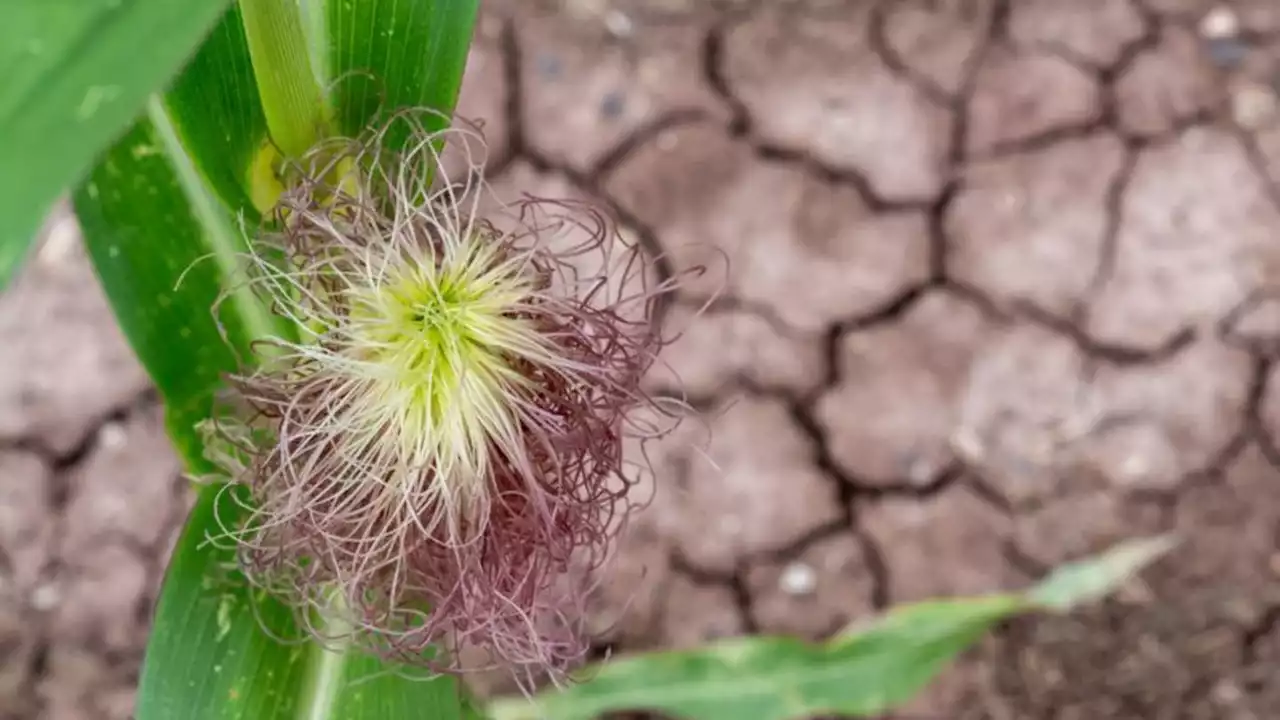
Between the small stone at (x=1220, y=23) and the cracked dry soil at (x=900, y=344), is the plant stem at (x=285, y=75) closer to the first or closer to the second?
the cracked dry soil at (x=900, y=344)

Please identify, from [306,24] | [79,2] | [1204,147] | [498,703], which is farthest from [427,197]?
[1204,147]

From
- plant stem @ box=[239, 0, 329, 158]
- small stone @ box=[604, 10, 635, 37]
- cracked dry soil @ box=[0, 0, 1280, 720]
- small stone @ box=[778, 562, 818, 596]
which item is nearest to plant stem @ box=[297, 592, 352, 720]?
plant stem @ box=[239, 0, 329, 158]

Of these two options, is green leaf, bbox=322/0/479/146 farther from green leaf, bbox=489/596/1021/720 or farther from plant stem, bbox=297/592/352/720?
green leaf, bbox=489/596/1021/720

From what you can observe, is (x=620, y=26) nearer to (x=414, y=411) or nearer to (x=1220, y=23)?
(x=1220, y=23)

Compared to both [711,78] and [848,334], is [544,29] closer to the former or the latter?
[711,78]

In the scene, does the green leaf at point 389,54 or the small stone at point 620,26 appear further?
the small stone at point 620,26

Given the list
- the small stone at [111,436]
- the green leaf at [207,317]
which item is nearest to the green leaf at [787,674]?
the green leaf at [207,317]

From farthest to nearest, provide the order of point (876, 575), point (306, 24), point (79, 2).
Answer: point (876, 575)
point (306, 24)
point (79, 2)
